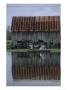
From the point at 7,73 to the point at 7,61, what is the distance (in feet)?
0.40

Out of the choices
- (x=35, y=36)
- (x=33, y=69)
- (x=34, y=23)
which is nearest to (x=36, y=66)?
(x=33, y=69)

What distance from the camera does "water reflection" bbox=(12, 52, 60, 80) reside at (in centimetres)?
235

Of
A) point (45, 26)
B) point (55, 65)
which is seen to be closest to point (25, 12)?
point (45, 26)

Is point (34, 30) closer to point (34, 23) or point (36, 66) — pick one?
point (34, 23)

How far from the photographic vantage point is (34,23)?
2363mm

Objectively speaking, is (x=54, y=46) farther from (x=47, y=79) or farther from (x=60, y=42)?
(x=47, y=79)

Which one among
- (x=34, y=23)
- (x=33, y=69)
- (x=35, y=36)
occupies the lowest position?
(x=33, y=69)

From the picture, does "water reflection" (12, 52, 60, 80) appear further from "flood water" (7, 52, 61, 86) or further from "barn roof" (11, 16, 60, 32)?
"barn roof" (11, 16, 60, 32)

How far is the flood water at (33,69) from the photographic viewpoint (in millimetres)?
2342

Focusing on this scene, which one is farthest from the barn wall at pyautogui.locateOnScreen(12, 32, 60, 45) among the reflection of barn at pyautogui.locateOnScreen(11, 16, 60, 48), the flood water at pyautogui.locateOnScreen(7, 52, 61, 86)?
the flood water at pyautogui.locateOnScreen(7, 52, 61, 86)

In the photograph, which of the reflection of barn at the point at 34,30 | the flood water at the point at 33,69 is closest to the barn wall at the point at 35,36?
the reflection of barn at the point at 34,30

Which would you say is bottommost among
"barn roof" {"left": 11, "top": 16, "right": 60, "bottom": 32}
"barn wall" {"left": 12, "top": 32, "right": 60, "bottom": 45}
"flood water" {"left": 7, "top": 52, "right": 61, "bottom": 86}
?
"flood water" {"left": 7, "top": 52, "right": 61, "bottom": 86}

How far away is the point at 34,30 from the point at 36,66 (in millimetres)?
366

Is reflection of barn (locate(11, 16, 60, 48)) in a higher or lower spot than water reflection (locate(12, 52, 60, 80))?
higher
